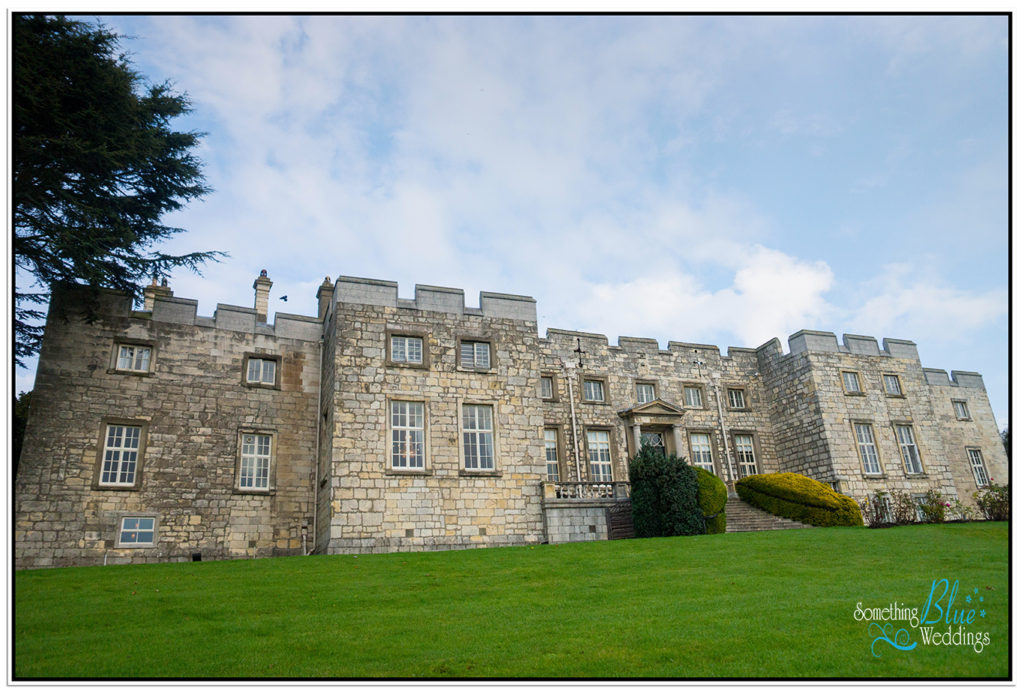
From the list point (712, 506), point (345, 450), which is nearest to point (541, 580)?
point (345, 450)

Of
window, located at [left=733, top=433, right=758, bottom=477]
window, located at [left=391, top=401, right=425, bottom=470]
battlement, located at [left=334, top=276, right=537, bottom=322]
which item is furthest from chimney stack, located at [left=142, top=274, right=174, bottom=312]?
window, located at [left=733, top=433, right=758, bottom=477]

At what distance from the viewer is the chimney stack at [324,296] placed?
22969 mm

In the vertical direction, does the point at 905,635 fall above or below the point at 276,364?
below

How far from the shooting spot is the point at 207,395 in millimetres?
19594

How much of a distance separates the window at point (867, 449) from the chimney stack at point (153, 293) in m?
24.8

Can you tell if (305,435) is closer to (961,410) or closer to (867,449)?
(867,449)

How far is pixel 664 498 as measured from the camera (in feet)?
62.4

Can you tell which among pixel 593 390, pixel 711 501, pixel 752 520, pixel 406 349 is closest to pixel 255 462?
pixel 406 349

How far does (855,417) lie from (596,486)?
11033mm

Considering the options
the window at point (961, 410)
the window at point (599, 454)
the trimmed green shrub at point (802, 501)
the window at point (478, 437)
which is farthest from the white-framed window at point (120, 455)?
the window at point (961, 410)

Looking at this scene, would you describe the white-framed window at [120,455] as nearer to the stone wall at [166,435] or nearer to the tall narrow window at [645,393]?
the stone wall at [166,435]

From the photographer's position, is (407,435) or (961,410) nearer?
(407,435)

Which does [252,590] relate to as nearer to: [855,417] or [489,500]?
[489,500]

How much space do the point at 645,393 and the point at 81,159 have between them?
63.8 feet
